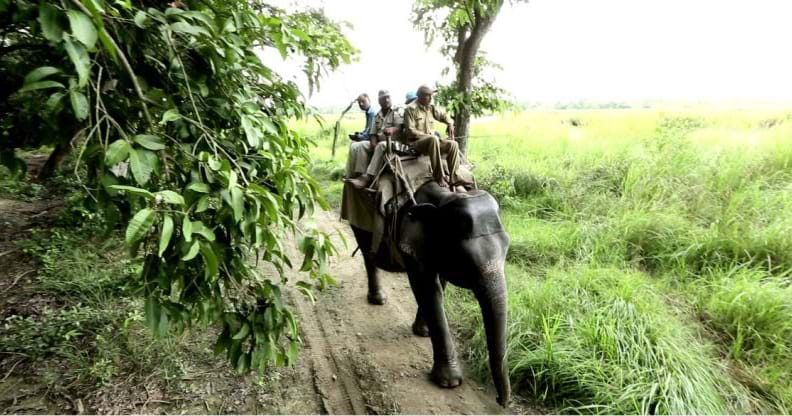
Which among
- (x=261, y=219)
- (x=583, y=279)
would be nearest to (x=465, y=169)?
(x=583, y=279)

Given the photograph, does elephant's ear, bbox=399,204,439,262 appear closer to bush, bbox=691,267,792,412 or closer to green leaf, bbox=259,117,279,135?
green leaf, bbox=259,117,279,135

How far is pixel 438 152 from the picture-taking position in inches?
137

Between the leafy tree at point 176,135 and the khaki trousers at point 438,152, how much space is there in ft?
5.43

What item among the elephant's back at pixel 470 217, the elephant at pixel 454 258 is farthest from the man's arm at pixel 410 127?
the elephant's back at pixel 470 217

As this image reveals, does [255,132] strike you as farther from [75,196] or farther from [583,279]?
[75,196]

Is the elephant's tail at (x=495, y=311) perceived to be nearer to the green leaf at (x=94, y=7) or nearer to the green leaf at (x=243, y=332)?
the green leaf at (x=243, y=332)

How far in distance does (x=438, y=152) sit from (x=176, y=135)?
7.10 ft

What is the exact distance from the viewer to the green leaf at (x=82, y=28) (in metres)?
1.12

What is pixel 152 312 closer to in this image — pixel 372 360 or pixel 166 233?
pixel 166 233

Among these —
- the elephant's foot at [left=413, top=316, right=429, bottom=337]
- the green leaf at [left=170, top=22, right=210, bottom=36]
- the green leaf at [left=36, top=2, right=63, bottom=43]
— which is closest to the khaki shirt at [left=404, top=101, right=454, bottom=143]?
the elephant's foot at [left=413, top=316, right=429, bottom=337]

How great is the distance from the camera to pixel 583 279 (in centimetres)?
401

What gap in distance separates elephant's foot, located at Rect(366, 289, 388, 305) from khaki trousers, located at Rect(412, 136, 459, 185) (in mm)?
1679

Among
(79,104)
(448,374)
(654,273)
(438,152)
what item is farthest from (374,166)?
(654,273)

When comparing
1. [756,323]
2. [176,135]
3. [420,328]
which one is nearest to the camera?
[176,135]
